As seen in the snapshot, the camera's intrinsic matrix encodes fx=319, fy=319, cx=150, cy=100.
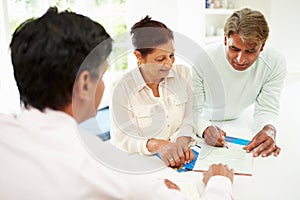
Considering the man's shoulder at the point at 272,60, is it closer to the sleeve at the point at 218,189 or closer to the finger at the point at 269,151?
the finger at the point at 269,151

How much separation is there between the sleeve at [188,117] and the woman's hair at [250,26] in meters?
0.29

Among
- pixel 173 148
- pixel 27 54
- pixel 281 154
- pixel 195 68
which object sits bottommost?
pixel 281 154

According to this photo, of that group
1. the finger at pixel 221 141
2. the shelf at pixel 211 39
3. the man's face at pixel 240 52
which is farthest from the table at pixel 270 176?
the shelf at pixel 211 39

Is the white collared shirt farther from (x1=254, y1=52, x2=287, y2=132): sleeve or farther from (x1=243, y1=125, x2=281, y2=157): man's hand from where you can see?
(x1=254, y1=52, x2=287, y2=132): sleeve

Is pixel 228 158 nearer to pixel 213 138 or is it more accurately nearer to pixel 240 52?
pixel 213 138

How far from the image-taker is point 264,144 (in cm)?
124

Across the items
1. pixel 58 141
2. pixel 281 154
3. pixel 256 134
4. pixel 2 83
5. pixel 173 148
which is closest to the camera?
pixel 58 141

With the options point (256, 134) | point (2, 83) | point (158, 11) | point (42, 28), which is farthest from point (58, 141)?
point (158, 11)

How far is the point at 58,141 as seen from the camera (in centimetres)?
54

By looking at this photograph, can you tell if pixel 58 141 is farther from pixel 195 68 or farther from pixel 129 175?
pixel 195 68

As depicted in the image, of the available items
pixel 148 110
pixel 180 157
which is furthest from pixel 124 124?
pixel 180 157

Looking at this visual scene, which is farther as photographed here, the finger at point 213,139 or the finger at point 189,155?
the finger at point 213,139

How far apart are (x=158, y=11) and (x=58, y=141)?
296 cm

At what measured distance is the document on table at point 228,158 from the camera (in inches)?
40.5
